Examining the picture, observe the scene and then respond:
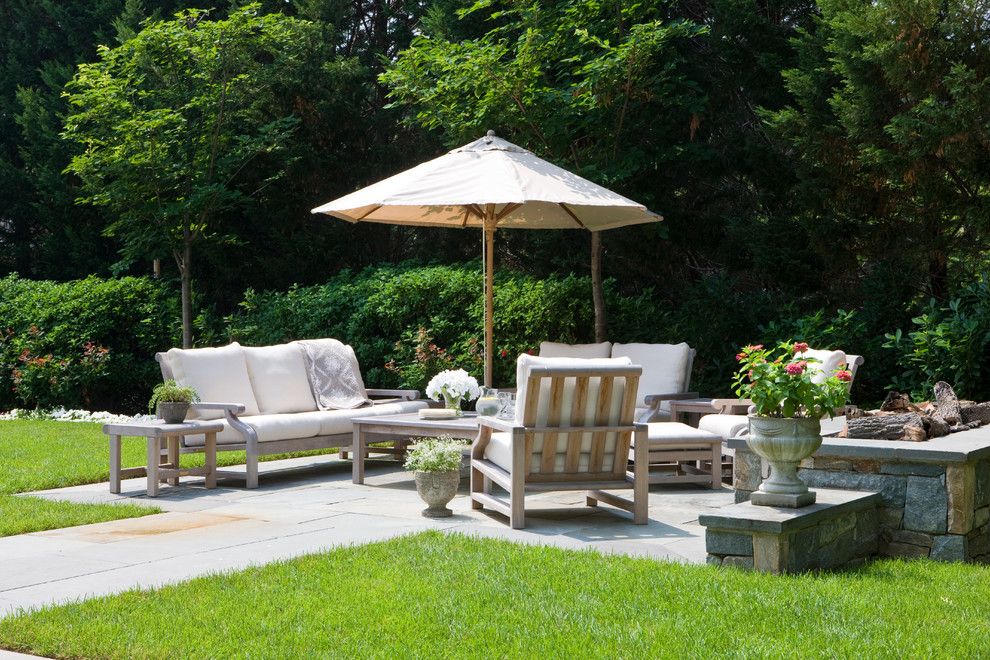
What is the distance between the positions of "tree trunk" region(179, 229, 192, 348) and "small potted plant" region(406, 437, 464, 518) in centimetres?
772

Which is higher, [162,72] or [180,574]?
[162,72]

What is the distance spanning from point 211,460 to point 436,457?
2102 mm

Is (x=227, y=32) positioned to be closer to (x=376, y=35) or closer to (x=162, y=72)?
(x=162, y=72)

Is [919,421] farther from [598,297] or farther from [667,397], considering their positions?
[598,297]

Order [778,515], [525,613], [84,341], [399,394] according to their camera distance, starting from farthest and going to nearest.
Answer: [84,341], [399,394], [778,515], [525,613]

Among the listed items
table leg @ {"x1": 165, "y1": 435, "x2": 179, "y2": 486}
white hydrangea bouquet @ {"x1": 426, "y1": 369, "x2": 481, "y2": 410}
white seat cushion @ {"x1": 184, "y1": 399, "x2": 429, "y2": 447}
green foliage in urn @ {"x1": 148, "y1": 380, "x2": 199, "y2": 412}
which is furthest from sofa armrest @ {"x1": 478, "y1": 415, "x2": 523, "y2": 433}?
table leg @ {"x1": 165, "y1": 435, "x2": 179, "y2": 486}

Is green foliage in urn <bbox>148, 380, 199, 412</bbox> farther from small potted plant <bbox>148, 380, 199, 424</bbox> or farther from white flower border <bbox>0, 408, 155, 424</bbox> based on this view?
white flower border <bbox>0, 408, 155, 424</bbox>

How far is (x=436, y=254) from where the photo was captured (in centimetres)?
1388

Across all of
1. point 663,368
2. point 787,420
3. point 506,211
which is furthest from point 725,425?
point 787,420

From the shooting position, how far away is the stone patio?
468 cm

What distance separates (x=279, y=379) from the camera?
28.4 feet

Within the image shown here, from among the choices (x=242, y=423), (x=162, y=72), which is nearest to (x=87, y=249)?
(x=162, y=72)

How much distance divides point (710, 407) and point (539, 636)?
4736 mm

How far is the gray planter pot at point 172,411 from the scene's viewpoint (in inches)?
283
